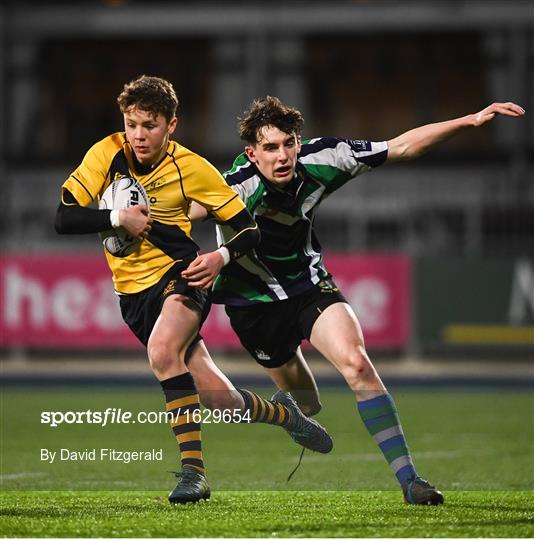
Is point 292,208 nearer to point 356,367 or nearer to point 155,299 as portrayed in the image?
point 155,299

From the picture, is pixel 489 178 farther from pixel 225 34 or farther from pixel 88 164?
pixel 88 164

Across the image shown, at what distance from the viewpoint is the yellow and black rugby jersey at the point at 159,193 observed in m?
6.32

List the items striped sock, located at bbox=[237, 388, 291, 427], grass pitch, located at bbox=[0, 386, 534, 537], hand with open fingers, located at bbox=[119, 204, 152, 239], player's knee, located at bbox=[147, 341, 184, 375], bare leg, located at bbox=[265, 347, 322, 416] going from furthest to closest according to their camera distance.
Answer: bare leg, located at bbox=[265, 347, 322, 416], striped sock, located at bbox=[237, 388, 291, 427], player's knee, located at bbox=[147, 341, 184, 375], hand with open fingers, located at bbox=[119, 204, 152, 239], grass pitch, located at bbox=[0, 386, 534, 537]

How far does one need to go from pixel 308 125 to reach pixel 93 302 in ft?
33.1

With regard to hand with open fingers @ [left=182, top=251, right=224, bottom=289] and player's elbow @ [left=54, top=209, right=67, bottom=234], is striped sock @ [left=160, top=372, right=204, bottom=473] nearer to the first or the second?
hand with open fingers @ [left=182, top=251, right=224, bottom=289]

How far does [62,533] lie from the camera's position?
17.3 ft

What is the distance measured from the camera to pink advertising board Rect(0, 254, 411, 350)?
17344 mm

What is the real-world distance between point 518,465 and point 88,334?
32.2 ft

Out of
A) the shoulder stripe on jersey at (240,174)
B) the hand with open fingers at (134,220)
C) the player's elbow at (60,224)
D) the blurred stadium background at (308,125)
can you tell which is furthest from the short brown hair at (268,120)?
the blurred stadium background at (308,125)

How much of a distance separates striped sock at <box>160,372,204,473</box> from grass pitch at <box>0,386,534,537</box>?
284 mm

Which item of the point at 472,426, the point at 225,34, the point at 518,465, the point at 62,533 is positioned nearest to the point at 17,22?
the point at 225,34

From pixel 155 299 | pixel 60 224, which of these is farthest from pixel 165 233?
pixel 60 224

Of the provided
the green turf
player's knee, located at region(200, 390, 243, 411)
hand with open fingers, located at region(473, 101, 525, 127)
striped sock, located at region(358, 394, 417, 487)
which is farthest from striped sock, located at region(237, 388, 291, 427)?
hand with open fingers, located at region(473, 101, 525, 127)

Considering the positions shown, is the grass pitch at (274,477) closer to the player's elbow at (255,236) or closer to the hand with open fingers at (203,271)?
the hand with open fingers at (203,271)
